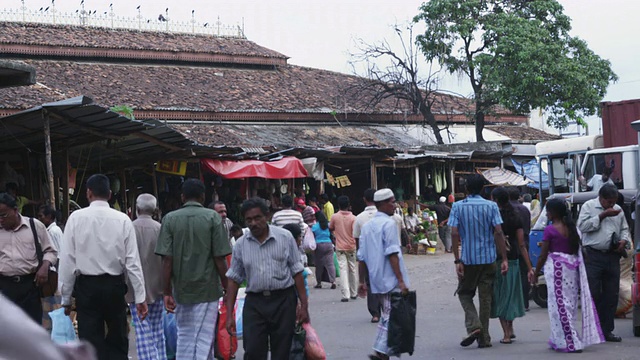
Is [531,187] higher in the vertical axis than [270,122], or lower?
lower

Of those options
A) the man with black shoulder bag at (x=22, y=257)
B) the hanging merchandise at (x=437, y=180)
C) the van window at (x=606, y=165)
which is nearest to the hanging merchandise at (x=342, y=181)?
the hanging merchandise at (x=437, y=180)

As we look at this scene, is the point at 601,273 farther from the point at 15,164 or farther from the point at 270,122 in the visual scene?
the point at 270,122

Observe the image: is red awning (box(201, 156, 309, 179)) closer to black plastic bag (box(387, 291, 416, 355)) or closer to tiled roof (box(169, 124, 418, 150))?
tiled roof (box(169, 124, 418, 150))

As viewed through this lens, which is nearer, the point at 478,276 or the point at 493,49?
the point at 478,276

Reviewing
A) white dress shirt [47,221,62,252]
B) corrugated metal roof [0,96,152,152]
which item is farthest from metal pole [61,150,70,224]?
white dress shirt [47,221,62,252]

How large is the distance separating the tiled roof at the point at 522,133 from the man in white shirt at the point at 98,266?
1187 inches

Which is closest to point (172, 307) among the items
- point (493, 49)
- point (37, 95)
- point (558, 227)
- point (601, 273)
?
point (558, 227)

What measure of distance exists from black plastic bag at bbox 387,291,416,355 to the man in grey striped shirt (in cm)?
113

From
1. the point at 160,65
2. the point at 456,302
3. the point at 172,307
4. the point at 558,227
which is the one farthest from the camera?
the point at 160,65

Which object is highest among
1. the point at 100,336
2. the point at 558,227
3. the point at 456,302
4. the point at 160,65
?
the point at 160,65

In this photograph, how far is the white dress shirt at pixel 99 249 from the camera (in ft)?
26.0

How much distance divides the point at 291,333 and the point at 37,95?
50.1 ft

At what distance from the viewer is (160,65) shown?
3272cm

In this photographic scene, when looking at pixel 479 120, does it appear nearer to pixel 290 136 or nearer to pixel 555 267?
pixel 290 136
